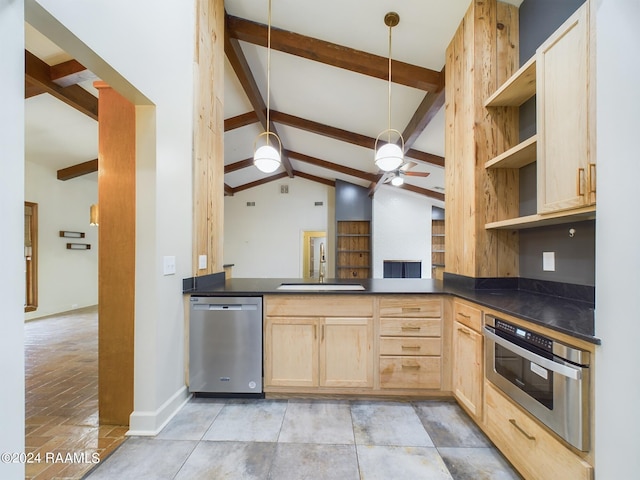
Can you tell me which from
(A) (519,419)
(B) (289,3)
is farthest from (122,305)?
(B) (289,3)

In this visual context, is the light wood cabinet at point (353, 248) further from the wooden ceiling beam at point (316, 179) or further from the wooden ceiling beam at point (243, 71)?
the wooden ceiling beam at point (243, 71)

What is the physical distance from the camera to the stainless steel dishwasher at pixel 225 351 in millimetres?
2279

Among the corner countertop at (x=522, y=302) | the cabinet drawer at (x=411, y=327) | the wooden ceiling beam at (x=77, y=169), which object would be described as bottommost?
the cabinet drawer at (x=411, y=327)

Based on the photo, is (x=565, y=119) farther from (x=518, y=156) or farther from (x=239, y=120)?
(x=239, y=120)

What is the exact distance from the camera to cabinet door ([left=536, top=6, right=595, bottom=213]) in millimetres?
1412

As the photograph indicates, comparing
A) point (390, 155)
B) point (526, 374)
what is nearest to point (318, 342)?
point (526, 374)

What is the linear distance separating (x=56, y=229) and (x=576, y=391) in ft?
26.3

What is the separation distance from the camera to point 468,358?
6.51 feet

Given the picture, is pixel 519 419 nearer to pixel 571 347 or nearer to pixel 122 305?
pixel 571 347

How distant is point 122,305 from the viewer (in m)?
2.01

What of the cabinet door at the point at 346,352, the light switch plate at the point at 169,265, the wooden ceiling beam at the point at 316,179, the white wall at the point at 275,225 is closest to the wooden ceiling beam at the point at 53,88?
the light switch plate at the point at 169,265

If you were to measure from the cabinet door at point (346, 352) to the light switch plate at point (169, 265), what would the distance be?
122cm

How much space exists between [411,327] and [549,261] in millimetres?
1096

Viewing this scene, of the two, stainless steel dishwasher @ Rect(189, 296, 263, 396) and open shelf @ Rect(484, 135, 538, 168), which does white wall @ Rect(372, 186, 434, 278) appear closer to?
open shelf @ Rect(484, 135, 538, 168)
